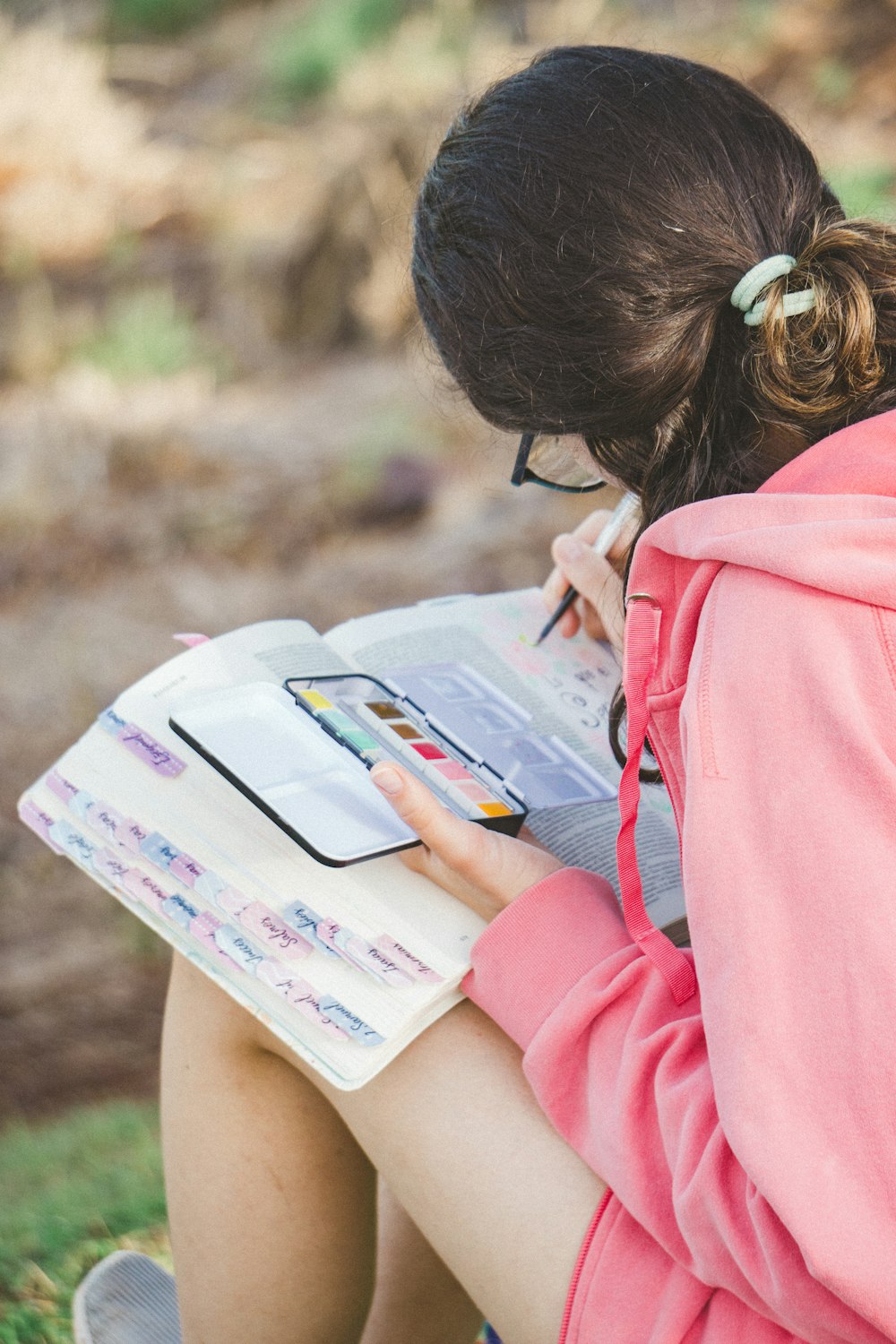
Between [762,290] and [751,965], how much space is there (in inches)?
18.8

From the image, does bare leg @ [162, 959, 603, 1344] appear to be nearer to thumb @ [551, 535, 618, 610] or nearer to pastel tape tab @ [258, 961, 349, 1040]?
pastel tape tab @ [258, 961, 349, 1040]

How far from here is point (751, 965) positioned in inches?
27.9

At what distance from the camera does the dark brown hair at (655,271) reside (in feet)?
2.88

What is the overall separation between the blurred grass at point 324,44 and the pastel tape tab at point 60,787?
4332mm

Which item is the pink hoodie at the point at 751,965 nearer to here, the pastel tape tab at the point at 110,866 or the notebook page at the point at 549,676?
the notebook page at the point at 549,676

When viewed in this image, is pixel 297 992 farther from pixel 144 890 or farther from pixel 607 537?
pixel 607 537

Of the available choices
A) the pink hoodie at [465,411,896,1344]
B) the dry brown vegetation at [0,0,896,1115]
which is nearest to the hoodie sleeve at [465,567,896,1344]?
the pink hoodie at [465,411,896,1344]

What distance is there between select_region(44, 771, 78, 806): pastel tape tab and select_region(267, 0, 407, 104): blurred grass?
4332 millimetres

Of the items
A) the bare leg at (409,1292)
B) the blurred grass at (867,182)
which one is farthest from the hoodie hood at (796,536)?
the blurred grass at (867,182)

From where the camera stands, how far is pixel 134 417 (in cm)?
330

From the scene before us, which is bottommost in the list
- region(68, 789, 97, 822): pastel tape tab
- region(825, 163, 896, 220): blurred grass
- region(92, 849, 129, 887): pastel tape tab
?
region(92, 849, 129, 887): pastel tape tab

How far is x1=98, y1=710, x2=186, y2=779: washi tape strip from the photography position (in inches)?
39.0

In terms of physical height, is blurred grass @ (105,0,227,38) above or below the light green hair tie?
above

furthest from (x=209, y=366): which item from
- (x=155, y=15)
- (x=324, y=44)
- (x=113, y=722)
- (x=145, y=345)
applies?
(x=113, y=722)
